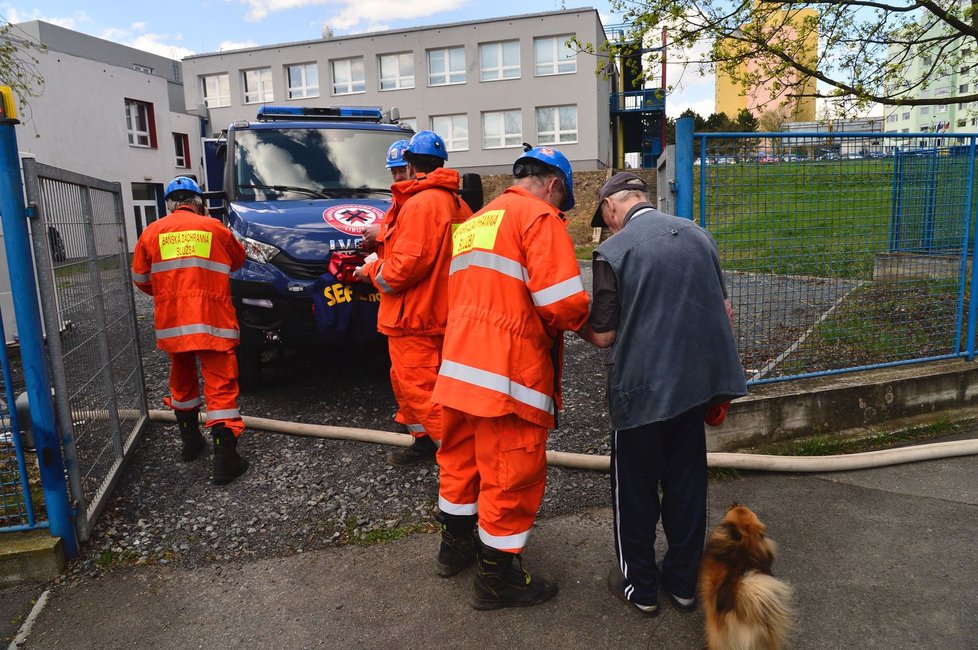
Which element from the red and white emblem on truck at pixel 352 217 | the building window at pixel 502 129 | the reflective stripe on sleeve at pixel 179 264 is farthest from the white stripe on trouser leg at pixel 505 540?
the building window at pixel 502 129

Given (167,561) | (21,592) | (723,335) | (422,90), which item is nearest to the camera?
(723,335)

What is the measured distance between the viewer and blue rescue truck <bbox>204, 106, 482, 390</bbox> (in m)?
5.16

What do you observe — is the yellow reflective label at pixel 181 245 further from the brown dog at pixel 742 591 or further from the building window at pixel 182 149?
the building window at pixel 182 149

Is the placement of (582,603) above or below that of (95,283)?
below

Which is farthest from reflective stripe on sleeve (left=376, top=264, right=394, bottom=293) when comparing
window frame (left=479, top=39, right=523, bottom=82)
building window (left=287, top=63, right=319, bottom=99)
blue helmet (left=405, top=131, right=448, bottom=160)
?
building window (left=287, top=63, right=319, bottom=99)

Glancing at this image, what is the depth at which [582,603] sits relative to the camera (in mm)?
3104

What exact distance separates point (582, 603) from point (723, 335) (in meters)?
1.38

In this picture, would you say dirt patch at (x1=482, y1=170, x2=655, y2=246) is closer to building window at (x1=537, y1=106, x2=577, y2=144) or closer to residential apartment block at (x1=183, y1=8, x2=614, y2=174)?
residential apartment block at (x1=183, y1=8, x2=614, y2=174)

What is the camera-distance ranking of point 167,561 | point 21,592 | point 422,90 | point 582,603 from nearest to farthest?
point 582,603
point 21,592
point 167,561
point 422,90

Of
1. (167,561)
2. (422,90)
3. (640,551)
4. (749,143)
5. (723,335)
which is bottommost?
(167,561)

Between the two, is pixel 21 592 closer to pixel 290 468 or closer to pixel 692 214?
pixel 290 468

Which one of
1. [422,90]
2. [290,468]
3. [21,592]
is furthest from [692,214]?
[422,90]

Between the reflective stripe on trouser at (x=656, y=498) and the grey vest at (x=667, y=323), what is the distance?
5.4 inches

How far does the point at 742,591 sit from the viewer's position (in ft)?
8.12
